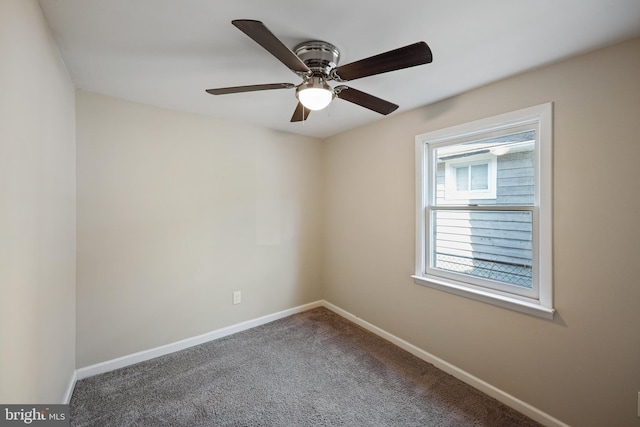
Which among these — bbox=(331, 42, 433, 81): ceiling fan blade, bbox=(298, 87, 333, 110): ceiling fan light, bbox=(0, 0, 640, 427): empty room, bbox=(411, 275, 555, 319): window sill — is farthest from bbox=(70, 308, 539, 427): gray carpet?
bbox=(331, 42, 433, 81): ceiling fan blade

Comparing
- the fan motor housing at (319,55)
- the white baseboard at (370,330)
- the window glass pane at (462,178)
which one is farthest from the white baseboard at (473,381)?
the fan motor housing at (319,55)

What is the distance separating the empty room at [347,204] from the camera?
126 cm

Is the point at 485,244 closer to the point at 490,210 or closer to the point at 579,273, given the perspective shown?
the point at 490,210

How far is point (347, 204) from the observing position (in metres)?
3.20

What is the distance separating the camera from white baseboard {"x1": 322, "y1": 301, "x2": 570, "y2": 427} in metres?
1.68

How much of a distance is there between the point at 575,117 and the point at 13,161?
9.27ft

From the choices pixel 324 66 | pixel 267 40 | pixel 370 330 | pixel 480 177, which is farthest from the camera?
pixel 370 330

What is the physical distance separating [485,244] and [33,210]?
9.27 feet

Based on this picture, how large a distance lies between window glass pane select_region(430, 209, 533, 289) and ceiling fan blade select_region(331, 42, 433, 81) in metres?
1.40

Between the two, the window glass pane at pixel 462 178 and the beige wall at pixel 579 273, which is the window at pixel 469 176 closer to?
the window glass pane at pixel 462 178

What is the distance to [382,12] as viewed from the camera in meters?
1.25

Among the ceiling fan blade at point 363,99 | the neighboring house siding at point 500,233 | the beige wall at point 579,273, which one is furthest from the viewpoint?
the neighboring house siding at point 500,233

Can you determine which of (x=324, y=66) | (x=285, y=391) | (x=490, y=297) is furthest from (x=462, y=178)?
(x=285, y=391)

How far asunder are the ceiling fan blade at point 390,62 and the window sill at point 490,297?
5.50ft
